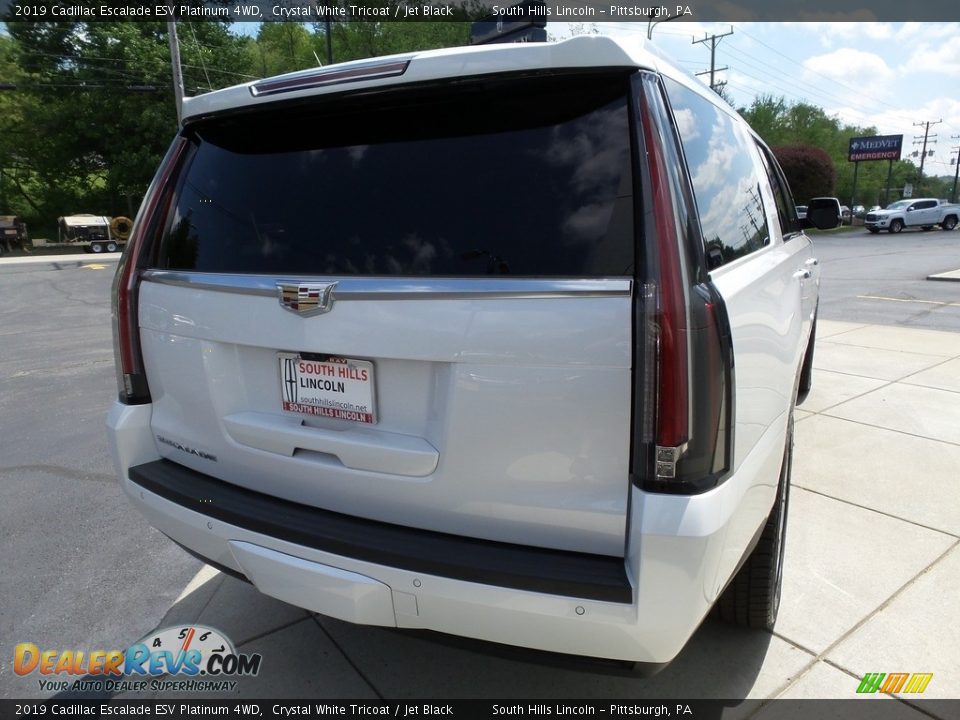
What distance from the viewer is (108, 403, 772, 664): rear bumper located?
1.49m

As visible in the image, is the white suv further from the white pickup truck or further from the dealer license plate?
the white pickup truck

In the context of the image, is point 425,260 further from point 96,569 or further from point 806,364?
point 806,364

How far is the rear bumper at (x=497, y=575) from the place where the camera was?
1.49 m

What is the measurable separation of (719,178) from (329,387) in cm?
136

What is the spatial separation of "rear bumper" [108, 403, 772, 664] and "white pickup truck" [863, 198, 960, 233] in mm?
42772

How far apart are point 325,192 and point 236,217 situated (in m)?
0.39

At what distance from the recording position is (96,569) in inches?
123

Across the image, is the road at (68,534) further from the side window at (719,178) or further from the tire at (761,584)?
the side window at (719,178)

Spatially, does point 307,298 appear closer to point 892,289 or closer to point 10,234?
point 892,289

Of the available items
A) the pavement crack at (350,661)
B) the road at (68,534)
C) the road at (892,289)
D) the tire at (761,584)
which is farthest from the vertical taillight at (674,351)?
the road at (892,289)

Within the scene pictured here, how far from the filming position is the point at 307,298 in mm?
1805

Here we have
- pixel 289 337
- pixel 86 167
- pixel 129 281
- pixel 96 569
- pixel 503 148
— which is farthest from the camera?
pixel 86 167

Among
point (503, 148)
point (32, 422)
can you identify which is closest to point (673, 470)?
point (503, 148)

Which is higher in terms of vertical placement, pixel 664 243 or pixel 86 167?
pixel 86 167
